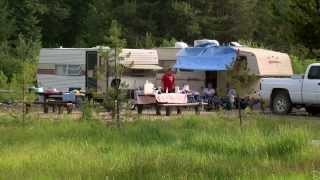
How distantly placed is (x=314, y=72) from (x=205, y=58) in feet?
21.6

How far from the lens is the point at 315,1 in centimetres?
1537

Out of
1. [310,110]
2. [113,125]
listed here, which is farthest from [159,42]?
[113,125]

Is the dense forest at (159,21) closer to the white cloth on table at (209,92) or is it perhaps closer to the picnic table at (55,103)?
the white cloth on table at (209,92)

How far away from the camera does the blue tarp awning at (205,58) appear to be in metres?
28.0

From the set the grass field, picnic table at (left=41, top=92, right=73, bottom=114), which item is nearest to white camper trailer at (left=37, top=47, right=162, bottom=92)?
picnic table at (left=41, top=92, right=73, bottom=114)

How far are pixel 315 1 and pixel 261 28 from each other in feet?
131

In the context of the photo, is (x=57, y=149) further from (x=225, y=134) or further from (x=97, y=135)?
(x=225, y=134)

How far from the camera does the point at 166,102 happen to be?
24016 mm

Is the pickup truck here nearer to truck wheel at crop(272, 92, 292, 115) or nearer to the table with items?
truck wheel at crop(272, 92, 292, 115)

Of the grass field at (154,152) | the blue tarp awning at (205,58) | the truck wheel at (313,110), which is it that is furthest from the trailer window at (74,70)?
the grass field at (154,152)

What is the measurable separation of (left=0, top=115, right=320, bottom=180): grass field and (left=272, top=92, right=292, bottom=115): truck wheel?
819cm

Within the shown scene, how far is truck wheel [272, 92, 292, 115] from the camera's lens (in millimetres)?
24453

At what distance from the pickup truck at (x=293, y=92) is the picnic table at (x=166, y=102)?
263 centimetres

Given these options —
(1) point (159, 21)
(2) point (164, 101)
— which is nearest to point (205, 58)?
(2) point (164, 101)
